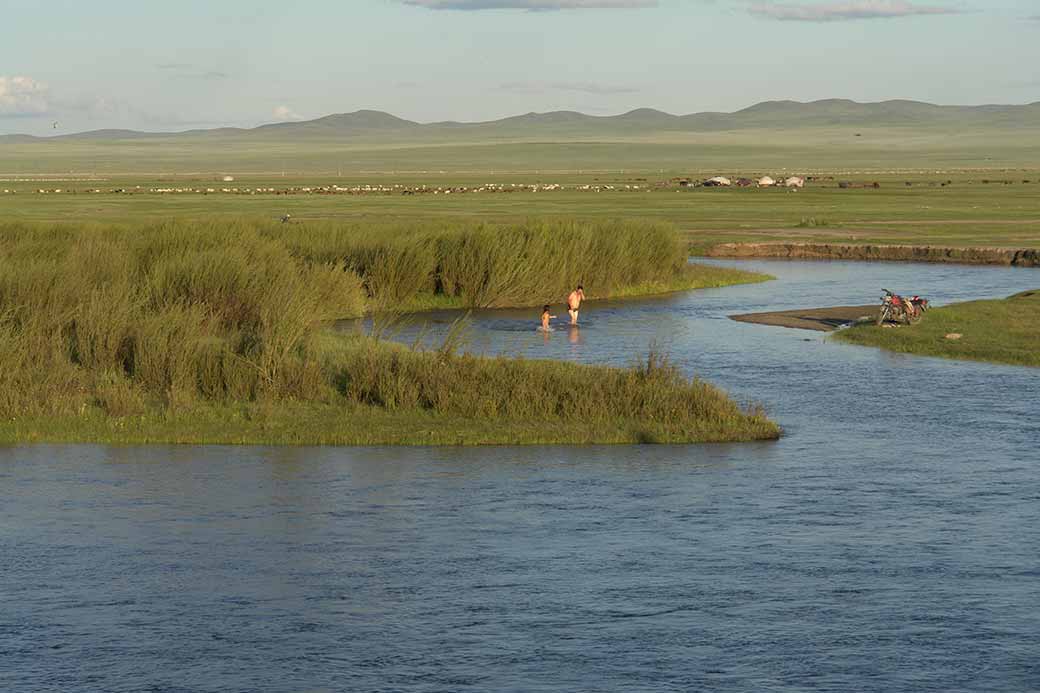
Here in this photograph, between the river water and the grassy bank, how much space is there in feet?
20.8

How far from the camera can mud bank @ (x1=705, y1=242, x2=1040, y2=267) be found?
54.9m

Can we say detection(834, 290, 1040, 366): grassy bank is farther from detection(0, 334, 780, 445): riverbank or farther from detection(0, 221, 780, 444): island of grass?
detection(0, 334, 780, 445): riverbank

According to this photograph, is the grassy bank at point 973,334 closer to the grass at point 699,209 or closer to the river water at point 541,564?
the river water at point 541,564

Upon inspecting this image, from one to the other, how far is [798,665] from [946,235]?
5614cm

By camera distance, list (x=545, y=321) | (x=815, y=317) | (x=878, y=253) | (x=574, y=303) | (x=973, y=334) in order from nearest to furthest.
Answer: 1. (x=973, y=334)
2. (x=545, y=321)
3. (x=574, y=303)
4. (x=815, y=317)
5. (x=878, y=253)

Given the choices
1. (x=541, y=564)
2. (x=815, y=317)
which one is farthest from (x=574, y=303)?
(x=541, y=564)

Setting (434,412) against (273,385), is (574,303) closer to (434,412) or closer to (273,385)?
(434,412)

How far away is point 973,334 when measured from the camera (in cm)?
3325

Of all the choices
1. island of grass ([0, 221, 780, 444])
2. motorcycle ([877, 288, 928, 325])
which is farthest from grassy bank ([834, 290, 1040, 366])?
island of grass ([0, 221, 780, 444])

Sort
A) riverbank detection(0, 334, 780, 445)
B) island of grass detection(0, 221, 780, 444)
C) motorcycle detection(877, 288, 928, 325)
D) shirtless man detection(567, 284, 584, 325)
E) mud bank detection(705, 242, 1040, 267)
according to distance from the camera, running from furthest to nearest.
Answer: mud bank detection(705, 242, 1040, 267), shirtless man detection(567, 284, 584, 325), motorcycle detection(877, 288, 928, 325), island of grass detection(0, 221, 780, 444), riverbank detection(0, 334, 780, 445)

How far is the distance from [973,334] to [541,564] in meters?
19.5

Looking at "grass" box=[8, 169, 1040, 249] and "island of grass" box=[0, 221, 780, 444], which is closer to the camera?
"island of grass" box=[0, 221, 780, 444]

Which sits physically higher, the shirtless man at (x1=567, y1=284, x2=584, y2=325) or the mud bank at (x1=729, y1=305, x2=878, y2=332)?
the shirtless man at (x1=567, y1=284, x2=584, y2=325)

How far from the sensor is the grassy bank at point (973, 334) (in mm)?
31422
